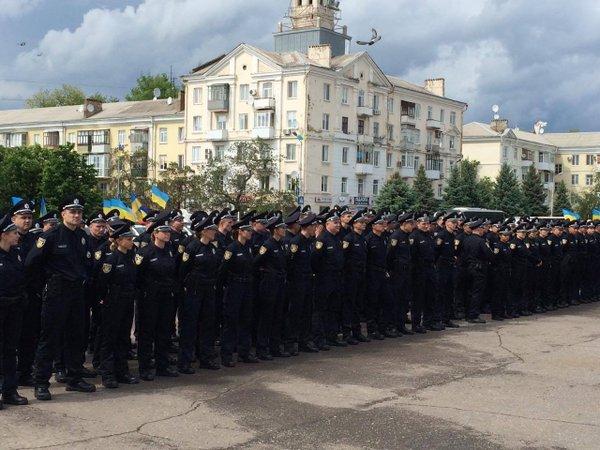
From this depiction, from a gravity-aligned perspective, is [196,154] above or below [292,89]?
below

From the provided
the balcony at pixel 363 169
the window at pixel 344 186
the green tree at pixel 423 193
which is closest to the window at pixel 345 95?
the balcony at pixel 363 169

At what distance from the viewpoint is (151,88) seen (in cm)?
8106

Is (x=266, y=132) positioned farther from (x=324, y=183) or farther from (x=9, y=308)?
(x=9, y=308)

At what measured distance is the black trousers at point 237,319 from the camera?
972 cm

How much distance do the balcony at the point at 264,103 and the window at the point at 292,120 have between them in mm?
1282

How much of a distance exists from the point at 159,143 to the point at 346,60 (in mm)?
17015

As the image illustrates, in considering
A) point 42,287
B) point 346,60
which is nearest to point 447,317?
point 42,287

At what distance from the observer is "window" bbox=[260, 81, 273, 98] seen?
173ft

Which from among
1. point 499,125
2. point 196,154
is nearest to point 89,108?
point 196,154

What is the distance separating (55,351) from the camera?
7980mm

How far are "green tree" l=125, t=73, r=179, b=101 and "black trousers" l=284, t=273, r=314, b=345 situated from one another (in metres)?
70.3

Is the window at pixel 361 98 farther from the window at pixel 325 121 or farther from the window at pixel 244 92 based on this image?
the window at pixel 244 92

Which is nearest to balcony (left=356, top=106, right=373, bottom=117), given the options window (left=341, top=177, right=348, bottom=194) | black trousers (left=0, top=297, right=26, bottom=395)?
window (left=341, top=177, right=348, bottom=194)

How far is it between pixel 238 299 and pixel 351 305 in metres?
2.36
